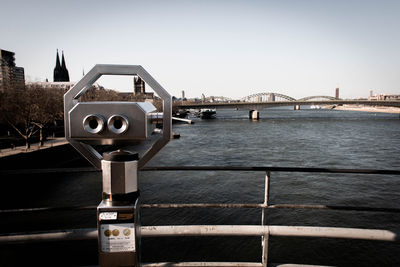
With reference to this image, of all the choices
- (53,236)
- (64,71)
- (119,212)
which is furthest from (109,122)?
(64,71)

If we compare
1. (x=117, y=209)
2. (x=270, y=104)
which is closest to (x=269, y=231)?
(x=117, y=209)

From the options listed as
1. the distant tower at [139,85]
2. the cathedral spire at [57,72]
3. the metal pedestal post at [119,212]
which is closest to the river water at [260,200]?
the metal pedestal post at [119,212]

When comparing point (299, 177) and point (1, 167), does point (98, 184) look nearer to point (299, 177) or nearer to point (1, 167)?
point (1, 167)

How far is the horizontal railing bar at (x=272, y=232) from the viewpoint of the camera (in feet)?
6.97

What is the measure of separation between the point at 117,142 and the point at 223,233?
1220 millimetres

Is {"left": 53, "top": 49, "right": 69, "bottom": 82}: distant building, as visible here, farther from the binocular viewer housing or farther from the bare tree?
the binocular viewer housing

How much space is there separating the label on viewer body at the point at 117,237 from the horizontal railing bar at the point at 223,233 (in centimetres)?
50

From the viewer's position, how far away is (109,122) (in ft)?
4.34

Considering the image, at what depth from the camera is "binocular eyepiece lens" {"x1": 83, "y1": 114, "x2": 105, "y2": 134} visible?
1.33 m

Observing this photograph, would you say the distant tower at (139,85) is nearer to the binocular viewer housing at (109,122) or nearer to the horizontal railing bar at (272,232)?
the horizontal railing bar at (272,232)

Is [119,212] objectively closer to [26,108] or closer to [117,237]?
[117,237]

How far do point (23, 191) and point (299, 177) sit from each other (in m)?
16.2

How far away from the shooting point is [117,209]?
152 centimetres

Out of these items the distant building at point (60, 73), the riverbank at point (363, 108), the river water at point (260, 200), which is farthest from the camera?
the riverbank at point (363, 108)
